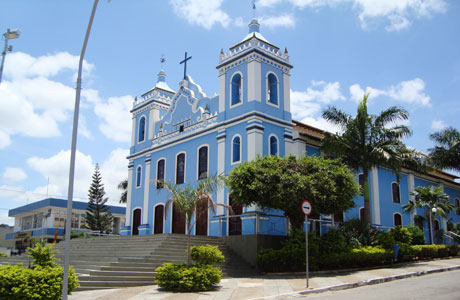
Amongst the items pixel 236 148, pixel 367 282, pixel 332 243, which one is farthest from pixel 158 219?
pixel 367 282

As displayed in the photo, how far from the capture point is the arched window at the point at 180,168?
25455mm

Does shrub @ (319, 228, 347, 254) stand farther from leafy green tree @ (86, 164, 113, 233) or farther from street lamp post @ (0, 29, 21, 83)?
leafy green tree @ (86, 164, 113, 233)

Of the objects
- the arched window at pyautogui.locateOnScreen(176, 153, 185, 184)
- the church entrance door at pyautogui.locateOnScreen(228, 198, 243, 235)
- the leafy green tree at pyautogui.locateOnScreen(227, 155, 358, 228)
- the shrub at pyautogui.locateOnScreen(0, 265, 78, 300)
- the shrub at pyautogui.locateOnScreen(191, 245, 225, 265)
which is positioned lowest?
the shrub at pyautogui.locateOnScreen(0, 265, 78, 300)

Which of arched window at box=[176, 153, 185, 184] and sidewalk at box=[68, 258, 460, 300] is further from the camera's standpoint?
arched window at box=[176, 153, 185, 184]

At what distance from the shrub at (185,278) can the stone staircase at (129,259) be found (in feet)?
5.07

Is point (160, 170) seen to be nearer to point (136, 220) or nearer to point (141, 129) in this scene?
point (136, 220)

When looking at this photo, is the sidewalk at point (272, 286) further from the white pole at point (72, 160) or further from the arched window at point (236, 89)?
the arched window at point (236, 89)

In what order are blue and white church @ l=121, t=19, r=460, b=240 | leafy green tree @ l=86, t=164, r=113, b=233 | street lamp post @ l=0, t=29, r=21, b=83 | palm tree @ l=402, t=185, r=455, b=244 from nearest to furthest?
street lamp post @ l=0, t=29, r=21, b=83 → blue and white church @ l=121, t=19, r=460, b=240 → palm tree @ l=402, t=185, r=455, b=244 → leafy green tree @ l=86, t=164, r=113, b=233

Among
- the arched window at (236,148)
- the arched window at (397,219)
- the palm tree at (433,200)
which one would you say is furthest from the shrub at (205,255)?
the arched window at (397,219)

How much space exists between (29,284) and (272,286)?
6.85 metres

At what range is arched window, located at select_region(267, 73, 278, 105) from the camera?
76.6ft

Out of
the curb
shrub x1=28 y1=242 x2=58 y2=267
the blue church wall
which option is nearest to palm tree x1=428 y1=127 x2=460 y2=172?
the blue church wall

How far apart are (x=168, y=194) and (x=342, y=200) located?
10414 mm

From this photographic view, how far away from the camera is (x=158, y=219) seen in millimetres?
26156
